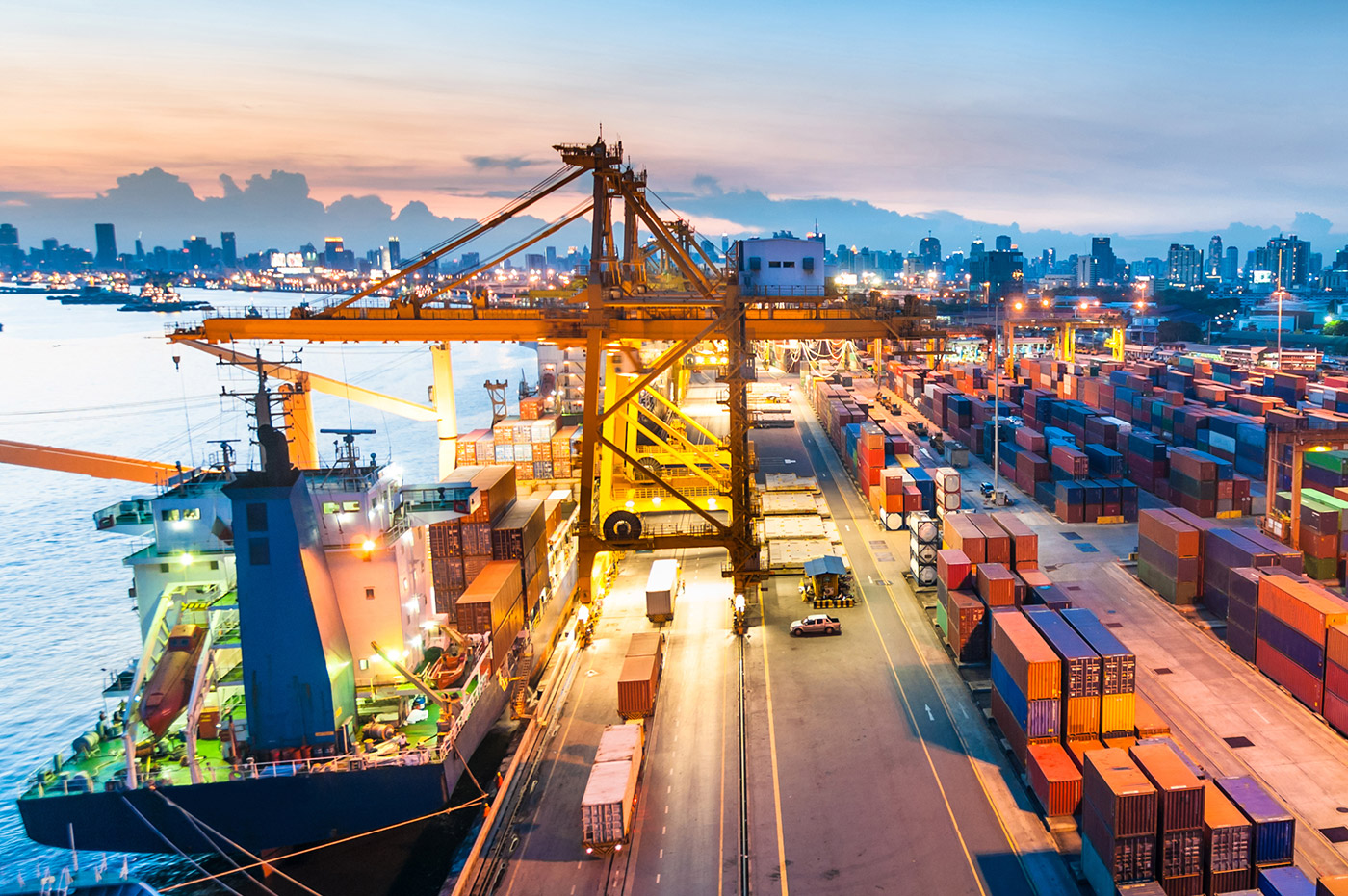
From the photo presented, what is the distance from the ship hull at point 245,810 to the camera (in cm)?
1889

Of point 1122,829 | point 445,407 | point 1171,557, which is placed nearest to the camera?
point 1122,829

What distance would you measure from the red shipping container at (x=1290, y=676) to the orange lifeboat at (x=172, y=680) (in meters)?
30.0

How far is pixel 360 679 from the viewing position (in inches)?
926

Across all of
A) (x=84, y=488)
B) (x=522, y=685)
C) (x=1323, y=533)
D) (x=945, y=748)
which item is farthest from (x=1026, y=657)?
(x=84, y=488)

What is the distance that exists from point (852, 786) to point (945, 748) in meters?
3.27

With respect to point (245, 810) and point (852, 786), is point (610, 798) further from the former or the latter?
point (245, 810)

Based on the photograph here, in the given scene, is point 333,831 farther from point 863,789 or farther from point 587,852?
point 863,789

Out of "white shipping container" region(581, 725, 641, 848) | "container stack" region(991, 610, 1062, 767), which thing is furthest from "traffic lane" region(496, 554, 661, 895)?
"container stack" region(991, 610, 1062, 767)

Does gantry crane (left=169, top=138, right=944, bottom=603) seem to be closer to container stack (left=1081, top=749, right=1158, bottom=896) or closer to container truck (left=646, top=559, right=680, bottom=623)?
container truck (left=646, top=559, right=680, bottom=623)

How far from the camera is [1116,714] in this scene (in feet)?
65.4

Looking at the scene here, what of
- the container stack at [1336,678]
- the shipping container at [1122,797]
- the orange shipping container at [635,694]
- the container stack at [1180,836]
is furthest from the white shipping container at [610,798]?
the container stack at [1336,678]

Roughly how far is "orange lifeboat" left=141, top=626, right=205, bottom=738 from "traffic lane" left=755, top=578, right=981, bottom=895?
14979 mm

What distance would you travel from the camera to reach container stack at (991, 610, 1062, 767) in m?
19.7

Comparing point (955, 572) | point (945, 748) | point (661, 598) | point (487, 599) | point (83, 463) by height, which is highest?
point (83, 463)
